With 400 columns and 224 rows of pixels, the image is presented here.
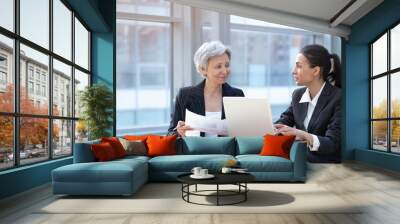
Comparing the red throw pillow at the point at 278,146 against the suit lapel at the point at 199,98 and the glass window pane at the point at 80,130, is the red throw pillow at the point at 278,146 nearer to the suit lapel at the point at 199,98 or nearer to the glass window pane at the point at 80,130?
the suit lapel at the point at 199,98

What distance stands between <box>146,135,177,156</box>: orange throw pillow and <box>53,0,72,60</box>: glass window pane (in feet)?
6.78

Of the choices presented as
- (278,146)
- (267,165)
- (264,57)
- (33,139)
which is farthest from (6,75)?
(264,57)

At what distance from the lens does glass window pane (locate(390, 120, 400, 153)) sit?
797 centimetres

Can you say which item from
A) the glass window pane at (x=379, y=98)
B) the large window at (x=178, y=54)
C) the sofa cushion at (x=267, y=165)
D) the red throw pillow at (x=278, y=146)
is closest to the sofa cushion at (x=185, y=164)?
the sofa cushion at (x=267, y=165)

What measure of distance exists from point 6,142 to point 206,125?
356cm

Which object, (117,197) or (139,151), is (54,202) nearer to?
(117,197)

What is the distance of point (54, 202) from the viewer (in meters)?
4.55

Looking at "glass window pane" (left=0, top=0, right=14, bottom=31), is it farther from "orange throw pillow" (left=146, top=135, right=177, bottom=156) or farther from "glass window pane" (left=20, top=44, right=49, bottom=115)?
"orange throw pillow" (left=146, top=135, right=177, bottom=156)

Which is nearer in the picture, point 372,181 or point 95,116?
point 372,181

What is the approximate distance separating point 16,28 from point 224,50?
4172 millimetres

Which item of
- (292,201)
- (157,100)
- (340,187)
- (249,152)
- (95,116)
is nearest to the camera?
(292,201)

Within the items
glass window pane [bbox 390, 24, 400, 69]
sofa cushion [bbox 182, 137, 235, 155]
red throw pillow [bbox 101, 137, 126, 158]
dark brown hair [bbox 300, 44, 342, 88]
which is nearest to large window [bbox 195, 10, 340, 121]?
dark brown hair [bbox 300, 44, 342, 88]

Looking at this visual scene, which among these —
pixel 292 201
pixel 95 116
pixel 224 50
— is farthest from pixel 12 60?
pixel 224 50

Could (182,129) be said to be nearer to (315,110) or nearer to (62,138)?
(62,138)
